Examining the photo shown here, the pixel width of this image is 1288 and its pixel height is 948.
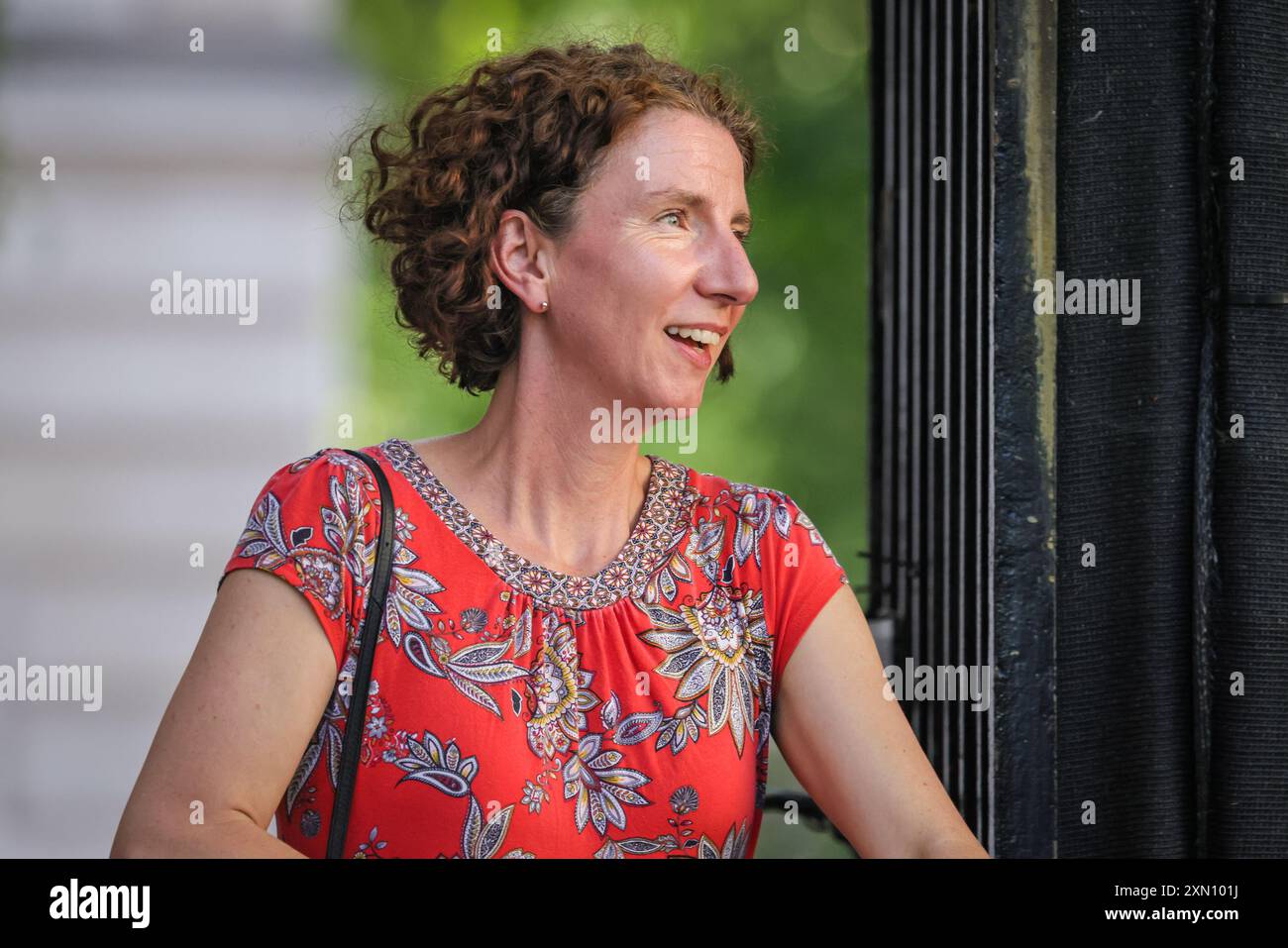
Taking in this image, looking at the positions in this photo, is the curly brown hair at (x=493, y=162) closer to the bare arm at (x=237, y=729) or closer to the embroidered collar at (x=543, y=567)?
the embroidered collar at (x=543, y=567)

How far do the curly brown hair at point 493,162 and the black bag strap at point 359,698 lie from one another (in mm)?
353

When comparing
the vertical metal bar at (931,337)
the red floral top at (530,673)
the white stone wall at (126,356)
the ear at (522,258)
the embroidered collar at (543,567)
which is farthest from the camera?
the white stone wall at (126,356)

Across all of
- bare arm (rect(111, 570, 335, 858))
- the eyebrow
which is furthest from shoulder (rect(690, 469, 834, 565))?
bare arm (rect(111, 570, 335, 858))

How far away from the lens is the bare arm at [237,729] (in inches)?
51.3

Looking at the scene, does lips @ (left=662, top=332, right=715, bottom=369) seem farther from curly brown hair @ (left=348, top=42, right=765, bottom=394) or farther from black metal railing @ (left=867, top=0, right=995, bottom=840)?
black metal railing @ (left=867, top=0, right=995, bottom=840)

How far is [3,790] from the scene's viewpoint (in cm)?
320

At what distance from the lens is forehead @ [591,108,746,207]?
1577mm

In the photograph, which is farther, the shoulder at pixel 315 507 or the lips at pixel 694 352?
the lips at pixel 694 352

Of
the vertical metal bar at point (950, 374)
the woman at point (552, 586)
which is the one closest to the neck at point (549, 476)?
the woman at point (552, 586)

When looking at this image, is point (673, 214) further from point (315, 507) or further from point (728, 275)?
point (315, 507)

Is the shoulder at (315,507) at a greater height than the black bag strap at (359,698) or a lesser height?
greater

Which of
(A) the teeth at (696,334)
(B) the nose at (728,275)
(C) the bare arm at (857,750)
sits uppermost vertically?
(B) the nose at (728,275)

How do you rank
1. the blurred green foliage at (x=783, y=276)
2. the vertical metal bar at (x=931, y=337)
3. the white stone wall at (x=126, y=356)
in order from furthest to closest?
1. the blurred green foliage at (x=783, y=276)
2. the white stone wall at (x=126, y=356)
3. the vertical metal bar at (x=931, y=337)
